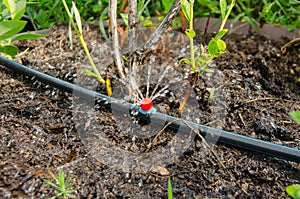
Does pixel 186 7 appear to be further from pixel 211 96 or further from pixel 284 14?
pixel 284 14

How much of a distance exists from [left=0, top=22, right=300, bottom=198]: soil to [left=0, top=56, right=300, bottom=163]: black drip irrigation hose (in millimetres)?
34

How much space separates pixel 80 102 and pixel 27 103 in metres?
Answer: 0.17

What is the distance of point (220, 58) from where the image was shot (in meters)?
1.55

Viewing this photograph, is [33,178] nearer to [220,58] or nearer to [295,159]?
[295,159]

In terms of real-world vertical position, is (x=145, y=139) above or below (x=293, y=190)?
below

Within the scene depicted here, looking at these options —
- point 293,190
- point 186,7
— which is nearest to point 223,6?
point 186,7

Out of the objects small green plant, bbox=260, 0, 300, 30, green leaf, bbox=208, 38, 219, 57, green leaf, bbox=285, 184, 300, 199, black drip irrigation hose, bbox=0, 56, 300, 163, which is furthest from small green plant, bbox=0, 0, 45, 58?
small green plant, bbox=260, 0, 300, 30

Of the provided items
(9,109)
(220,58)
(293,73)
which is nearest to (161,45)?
(220,58)

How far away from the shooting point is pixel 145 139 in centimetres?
121

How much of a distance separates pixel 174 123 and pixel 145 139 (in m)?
0.10

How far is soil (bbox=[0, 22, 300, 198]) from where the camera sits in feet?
3.42

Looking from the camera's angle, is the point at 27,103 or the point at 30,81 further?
the point at 30,81

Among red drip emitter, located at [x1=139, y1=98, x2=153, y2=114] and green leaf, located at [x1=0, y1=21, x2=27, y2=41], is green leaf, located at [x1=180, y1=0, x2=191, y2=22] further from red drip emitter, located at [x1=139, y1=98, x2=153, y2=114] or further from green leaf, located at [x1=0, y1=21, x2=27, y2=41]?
green leaf, located at [x1=0, y1=21, x2=27, y2=41]

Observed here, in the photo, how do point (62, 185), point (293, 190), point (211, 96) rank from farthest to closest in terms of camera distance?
1. point (211, 96)
2. point (62, 185)
3. point (293, 190)
